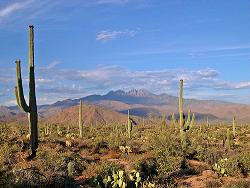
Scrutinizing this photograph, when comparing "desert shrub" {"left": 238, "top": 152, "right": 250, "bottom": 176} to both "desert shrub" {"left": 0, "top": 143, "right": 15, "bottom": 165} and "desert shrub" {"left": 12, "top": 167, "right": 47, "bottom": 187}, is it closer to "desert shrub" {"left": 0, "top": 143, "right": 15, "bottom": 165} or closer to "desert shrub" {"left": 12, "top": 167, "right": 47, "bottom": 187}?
"desert shrub" {"left": 12, "top": 167, "right": 47, "bottom": 187}

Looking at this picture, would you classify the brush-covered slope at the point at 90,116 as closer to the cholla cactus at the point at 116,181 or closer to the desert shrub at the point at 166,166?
the desert shrub at the point at 166,166

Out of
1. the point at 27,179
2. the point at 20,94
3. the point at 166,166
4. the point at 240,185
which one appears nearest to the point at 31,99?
the point at 20,94

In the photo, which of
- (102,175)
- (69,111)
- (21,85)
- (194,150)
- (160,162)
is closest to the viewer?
(102,175)

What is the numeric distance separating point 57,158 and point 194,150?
7.90 metres

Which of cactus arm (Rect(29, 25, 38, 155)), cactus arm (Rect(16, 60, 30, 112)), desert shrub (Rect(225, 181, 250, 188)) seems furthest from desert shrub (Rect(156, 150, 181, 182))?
cactus arm (Rect(16, 60, 30, 112))

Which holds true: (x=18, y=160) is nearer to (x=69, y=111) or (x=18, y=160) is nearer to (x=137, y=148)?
(x=137, y=148)

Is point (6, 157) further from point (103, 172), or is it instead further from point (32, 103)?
point (103, 172)

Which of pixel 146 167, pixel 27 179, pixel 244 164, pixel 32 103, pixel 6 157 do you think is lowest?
pixel 244 164

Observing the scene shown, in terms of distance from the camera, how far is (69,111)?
177375 mm

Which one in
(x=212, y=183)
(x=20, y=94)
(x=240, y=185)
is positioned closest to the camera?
(x=240, y=185)

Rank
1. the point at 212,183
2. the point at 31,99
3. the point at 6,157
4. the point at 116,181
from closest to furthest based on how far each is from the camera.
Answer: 1. the point at 116,181
2. the point at 212,183
3. the point at 6,157
4. the point at 31,99

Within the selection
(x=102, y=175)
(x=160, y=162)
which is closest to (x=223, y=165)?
(x=160, y=162)

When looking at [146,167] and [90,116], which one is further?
[90,116]

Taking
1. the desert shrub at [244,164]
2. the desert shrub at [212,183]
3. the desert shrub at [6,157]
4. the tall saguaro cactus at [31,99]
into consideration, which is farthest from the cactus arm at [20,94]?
the desert shrub at [244,164]
